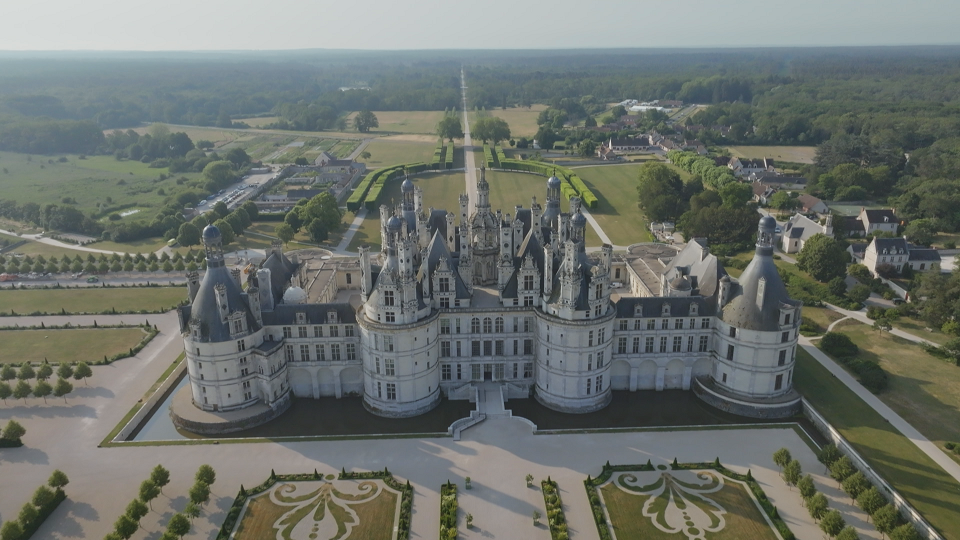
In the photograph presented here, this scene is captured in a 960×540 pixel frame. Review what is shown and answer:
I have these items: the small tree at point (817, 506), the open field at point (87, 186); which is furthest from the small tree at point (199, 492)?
the open field at point (87, 186)

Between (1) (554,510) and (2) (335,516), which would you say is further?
(2) (335,516)

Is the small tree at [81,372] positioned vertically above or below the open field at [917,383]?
above

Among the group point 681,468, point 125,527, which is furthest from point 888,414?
point 125,527

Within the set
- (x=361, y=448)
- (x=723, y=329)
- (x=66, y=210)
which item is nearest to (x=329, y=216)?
(x=66, y=210)

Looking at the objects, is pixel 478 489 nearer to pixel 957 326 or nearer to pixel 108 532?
pixel 108 532

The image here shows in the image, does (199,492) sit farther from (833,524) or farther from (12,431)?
(833,524)

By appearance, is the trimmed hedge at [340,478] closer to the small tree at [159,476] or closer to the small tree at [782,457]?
the small tree at [159,476]
